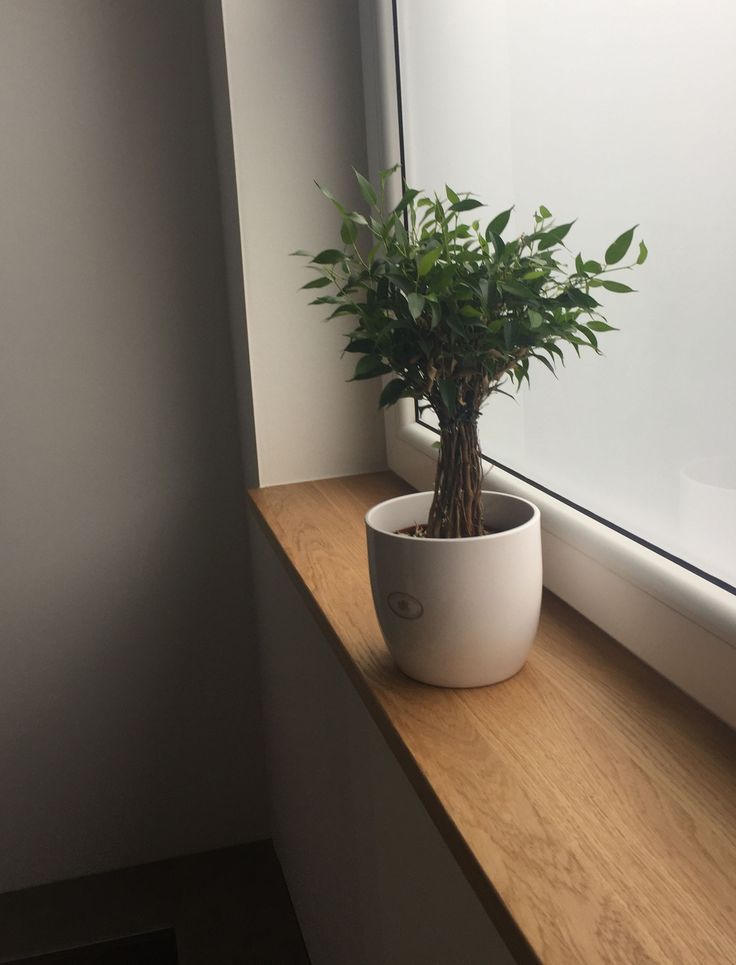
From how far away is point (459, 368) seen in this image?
0.75m

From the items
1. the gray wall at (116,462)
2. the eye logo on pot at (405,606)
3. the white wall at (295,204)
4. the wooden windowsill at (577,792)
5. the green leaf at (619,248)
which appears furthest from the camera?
the gray wall at (116,462)

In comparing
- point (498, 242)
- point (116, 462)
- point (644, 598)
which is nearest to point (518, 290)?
point (498, 242)

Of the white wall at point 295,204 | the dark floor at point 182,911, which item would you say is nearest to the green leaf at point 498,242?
the white wall at point 295,204

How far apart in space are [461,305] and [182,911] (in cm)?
147

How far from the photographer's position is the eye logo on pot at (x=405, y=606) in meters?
0.76

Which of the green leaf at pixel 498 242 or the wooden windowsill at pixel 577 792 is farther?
the green leaf at pixel 498 242

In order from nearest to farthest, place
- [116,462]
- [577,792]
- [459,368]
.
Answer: [577,792] < [459,368] < [116,462]

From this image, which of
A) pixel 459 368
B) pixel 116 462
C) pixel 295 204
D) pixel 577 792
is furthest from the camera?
pixel 116 462

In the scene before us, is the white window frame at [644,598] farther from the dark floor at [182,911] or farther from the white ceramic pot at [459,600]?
the dark floor at [182,911]

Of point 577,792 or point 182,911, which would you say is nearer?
point 577,792

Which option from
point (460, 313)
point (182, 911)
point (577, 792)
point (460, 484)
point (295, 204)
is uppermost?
point (295, 204)

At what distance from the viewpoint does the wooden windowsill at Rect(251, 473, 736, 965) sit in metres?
0.52

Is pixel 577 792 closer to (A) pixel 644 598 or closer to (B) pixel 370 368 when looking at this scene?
(A) pixel 644 598

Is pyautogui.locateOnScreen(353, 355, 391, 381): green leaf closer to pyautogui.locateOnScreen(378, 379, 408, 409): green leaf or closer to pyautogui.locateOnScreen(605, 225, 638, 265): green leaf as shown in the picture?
pyautogui.locateOnScreen(378, 379, 408, 409): green leaf
